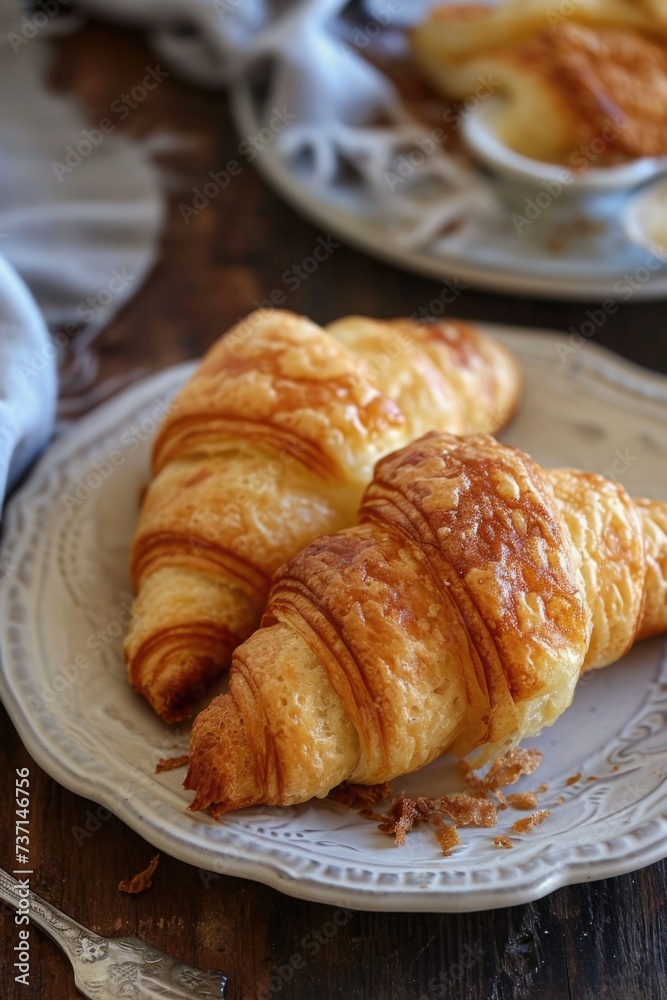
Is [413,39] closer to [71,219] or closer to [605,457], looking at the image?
[71,219]

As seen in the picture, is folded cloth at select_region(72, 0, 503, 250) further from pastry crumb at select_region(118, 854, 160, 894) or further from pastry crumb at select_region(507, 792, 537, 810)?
pastry crumb at select_region(118, 854, 160, 894)

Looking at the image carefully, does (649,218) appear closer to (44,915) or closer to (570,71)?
(570,71)

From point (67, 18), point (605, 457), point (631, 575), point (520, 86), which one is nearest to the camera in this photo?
point (631, 575)

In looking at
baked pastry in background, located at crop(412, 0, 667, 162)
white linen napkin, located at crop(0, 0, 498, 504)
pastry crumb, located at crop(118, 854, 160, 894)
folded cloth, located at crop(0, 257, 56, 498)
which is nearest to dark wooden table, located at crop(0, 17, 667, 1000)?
pastry crumb, located at crop(118, 854, 160, 894)

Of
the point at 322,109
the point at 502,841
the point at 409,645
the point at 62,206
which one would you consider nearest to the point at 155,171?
the point at 62,206

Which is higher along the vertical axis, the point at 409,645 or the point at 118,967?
the point at 409,645

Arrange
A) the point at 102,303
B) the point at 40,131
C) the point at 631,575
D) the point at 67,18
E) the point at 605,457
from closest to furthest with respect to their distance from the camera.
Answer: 1. the point at 631,575
2. the point at 605,457
3. the point at 102,303
4. the point at 40,131
5. the point at 67,18

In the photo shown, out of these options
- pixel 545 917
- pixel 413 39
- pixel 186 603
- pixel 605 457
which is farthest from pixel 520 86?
pixel 545 917
